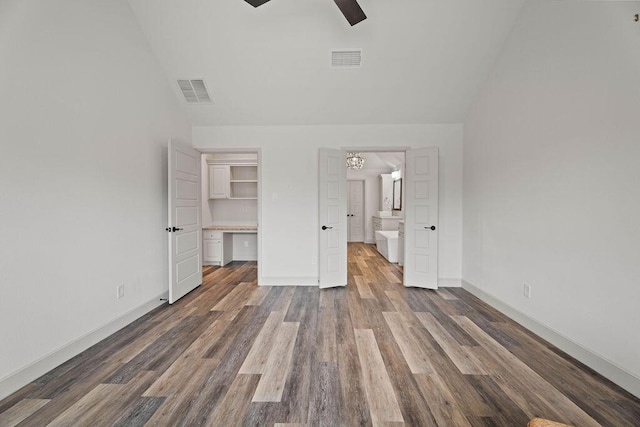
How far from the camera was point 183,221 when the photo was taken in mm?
3512

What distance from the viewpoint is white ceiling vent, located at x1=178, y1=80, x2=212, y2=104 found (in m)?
3.45

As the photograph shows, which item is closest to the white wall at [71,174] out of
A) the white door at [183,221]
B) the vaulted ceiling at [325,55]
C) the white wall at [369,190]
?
the white door at [183,221]

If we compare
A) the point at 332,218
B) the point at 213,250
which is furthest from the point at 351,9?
the point at 213,250

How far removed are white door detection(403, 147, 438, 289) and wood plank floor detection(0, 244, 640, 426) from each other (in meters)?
0.93

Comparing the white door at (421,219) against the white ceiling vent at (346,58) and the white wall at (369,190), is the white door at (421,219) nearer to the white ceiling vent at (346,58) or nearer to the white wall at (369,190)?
the white ceiling vent at (346,58)

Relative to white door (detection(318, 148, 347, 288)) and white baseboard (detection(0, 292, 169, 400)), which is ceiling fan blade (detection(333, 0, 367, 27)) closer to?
white door (detection(318, 148, 347, 288))

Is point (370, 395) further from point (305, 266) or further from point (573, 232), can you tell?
point (305, 266)

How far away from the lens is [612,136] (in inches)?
72.3

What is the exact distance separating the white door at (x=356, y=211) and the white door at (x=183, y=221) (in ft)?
19.0

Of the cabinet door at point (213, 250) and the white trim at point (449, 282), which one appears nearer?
the white trim at point (449, 282)

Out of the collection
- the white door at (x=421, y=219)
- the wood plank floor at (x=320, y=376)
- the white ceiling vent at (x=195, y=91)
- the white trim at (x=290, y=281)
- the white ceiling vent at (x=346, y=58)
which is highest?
the white ceiling vent at (x=346, y=58)

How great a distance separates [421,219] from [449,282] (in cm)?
108

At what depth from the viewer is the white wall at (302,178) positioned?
4.02 meters

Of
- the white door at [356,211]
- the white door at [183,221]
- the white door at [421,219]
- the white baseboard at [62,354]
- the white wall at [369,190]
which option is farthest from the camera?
the white door at [356,211]
